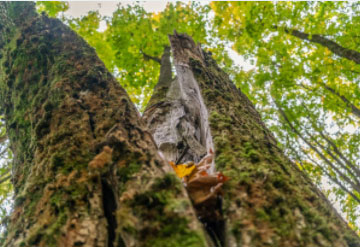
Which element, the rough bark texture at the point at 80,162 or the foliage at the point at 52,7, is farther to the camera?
the foliage at the point at 52,7

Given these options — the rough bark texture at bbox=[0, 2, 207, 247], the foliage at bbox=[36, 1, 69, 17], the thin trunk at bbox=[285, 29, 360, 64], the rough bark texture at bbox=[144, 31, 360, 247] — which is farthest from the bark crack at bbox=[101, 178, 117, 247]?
the foliage at bbox=[36, 1, 69, 17]

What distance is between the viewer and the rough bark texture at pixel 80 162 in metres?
0.92

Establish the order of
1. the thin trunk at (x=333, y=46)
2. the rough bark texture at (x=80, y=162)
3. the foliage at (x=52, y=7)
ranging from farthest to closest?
the foliage at (x=52, y=7)
the thin trunk at (x=333, y=46)
the rough bark texture at (x=80, y=162)

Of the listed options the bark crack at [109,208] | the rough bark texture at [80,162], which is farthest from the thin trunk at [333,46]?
the bark crack at [109,208]

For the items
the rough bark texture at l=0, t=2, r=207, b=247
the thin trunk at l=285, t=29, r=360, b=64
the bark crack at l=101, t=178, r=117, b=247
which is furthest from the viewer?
the thin trunk at l=285, t=29, r=360, b=64

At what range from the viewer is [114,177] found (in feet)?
3.73

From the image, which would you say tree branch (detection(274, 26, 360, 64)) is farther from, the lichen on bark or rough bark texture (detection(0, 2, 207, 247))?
rough bark texture (detection(0, 2, 207, 247))

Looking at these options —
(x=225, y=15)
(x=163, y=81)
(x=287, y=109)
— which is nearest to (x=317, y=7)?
(x=225, y=15)

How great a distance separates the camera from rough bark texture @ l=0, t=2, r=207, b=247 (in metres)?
0.92

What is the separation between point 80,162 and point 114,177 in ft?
0.84

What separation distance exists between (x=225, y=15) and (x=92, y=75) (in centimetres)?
841

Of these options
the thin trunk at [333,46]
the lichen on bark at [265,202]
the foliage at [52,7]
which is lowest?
the lichen on bark at [265,202]

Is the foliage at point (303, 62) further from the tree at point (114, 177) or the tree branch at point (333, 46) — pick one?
the tree at point (114, 177)

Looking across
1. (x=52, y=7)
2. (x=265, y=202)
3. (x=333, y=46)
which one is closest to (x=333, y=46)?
(x=333, y=46)
